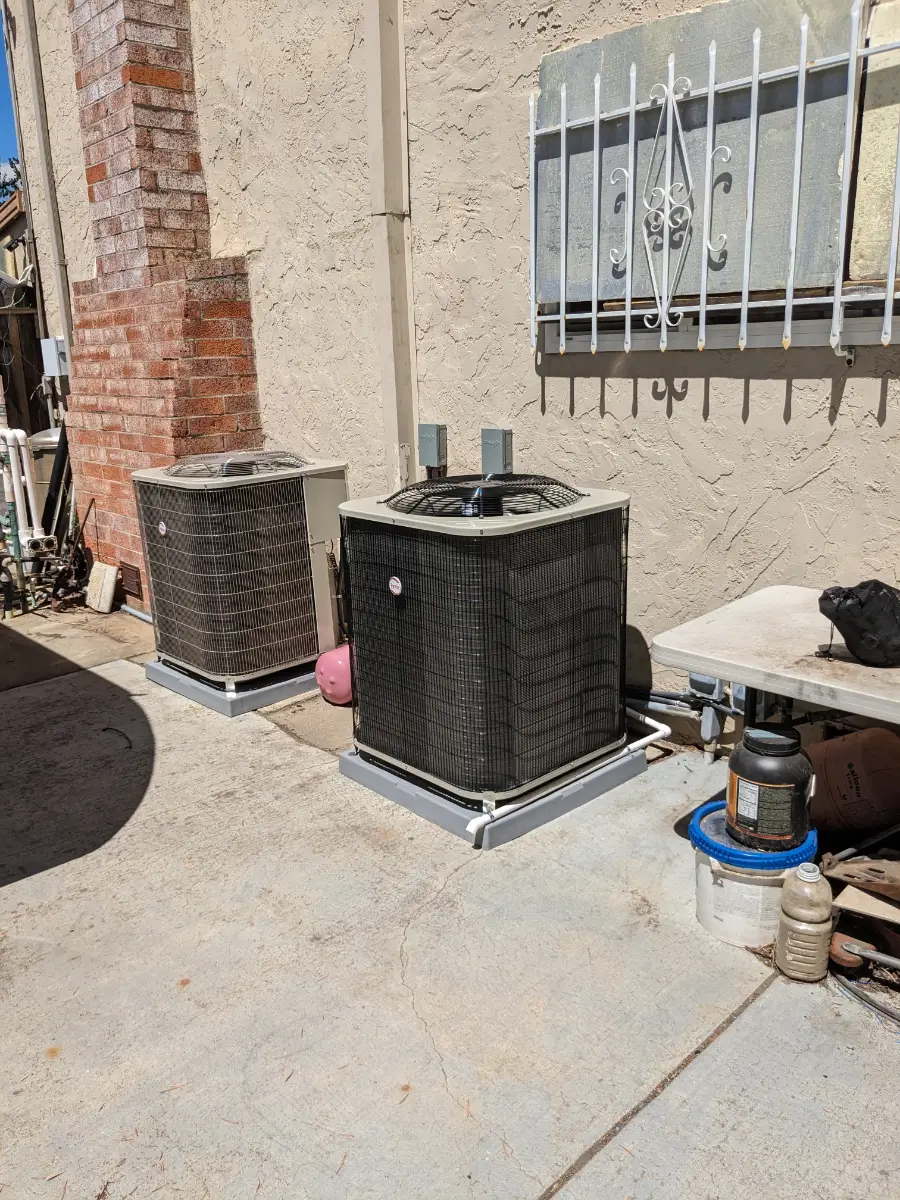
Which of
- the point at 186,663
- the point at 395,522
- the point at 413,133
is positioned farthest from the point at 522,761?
the point at 413,133

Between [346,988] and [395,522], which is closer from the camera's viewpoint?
[346,988]

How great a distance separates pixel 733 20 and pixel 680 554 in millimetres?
1880

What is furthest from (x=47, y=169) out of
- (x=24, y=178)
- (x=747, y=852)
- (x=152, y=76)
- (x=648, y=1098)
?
(x=648, y=1098)

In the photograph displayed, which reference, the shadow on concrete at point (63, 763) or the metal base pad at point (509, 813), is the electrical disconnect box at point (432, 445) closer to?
the metal base pad at point (509, 813)

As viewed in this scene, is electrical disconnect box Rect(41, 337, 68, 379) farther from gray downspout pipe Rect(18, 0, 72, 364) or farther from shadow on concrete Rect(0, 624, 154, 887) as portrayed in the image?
shadow on concrete Rect(0, 624, 154, 887)

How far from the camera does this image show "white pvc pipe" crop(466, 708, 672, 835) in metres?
3.20

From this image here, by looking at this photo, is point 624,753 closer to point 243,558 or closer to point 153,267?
point 243,558

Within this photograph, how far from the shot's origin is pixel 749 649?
8.64 feet

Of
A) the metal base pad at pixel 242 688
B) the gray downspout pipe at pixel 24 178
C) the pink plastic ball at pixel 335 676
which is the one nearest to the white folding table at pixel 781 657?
the pink plastic ball at pixel 335 676

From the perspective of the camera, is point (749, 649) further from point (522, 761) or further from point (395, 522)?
point (395, 522)

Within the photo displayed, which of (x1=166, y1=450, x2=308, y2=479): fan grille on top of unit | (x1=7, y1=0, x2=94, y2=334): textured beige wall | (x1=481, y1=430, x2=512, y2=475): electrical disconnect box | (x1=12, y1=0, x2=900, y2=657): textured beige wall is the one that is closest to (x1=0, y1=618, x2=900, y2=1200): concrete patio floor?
(x1=12, y1=0, x2=900, y2=657): textured beige wall

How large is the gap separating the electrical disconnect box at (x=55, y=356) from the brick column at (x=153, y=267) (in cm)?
150

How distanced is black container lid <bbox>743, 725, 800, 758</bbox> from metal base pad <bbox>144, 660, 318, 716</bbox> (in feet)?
8.64

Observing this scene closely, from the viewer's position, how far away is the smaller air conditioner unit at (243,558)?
4375 mm
